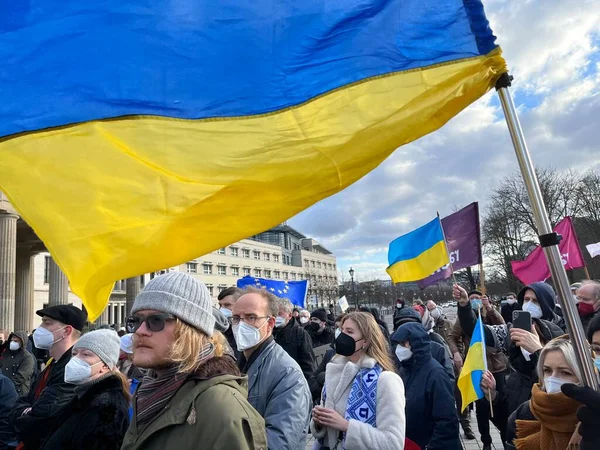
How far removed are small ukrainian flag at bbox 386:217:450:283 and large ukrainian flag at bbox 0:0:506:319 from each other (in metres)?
4.61

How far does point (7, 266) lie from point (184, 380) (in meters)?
30.6

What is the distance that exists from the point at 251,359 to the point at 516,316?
2.12 metres

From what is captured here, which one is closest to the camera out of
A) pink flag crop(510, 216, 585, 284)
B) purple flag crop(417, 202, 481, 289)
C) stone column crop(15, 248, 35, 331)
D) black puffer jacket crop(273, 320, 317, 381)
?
purple flag crop(417, 202, 481, 289)

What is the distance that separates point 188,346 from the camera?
2.30 metres

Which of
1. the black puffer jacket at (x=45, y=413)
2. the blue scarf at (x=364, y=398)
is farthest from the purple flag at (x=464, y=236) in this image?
the black puffer jacket at (x=45, y=413)

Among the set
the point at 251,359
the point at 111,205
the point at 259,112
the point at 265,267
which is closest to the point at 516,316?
the point at 251,359

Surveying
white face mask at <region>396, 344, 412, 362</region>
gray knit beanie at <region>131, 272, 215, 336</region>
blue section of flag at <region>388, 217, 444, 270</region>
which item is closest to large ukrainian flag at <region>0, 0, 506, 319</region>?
gray knit beanie at <region>131, 272, 215, 336</region>

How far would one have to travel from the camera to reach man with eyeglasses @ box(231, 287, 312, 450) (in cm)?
325

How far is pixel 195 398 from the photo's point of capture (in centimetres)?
203

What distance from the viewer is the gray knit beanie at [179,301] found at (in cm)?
235

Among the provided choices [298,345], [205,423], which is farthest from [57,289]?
[205,423]

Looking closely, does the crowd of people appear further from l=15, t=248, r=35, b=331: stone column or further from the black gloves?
l=15, t=248, r=35, b=331: stone column

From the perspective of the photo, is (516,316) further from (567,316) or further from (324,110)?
(324,110)

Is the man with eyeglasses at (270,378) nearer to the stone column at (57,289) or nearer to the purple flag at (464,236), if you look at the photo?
the purple flag at (464,236)
